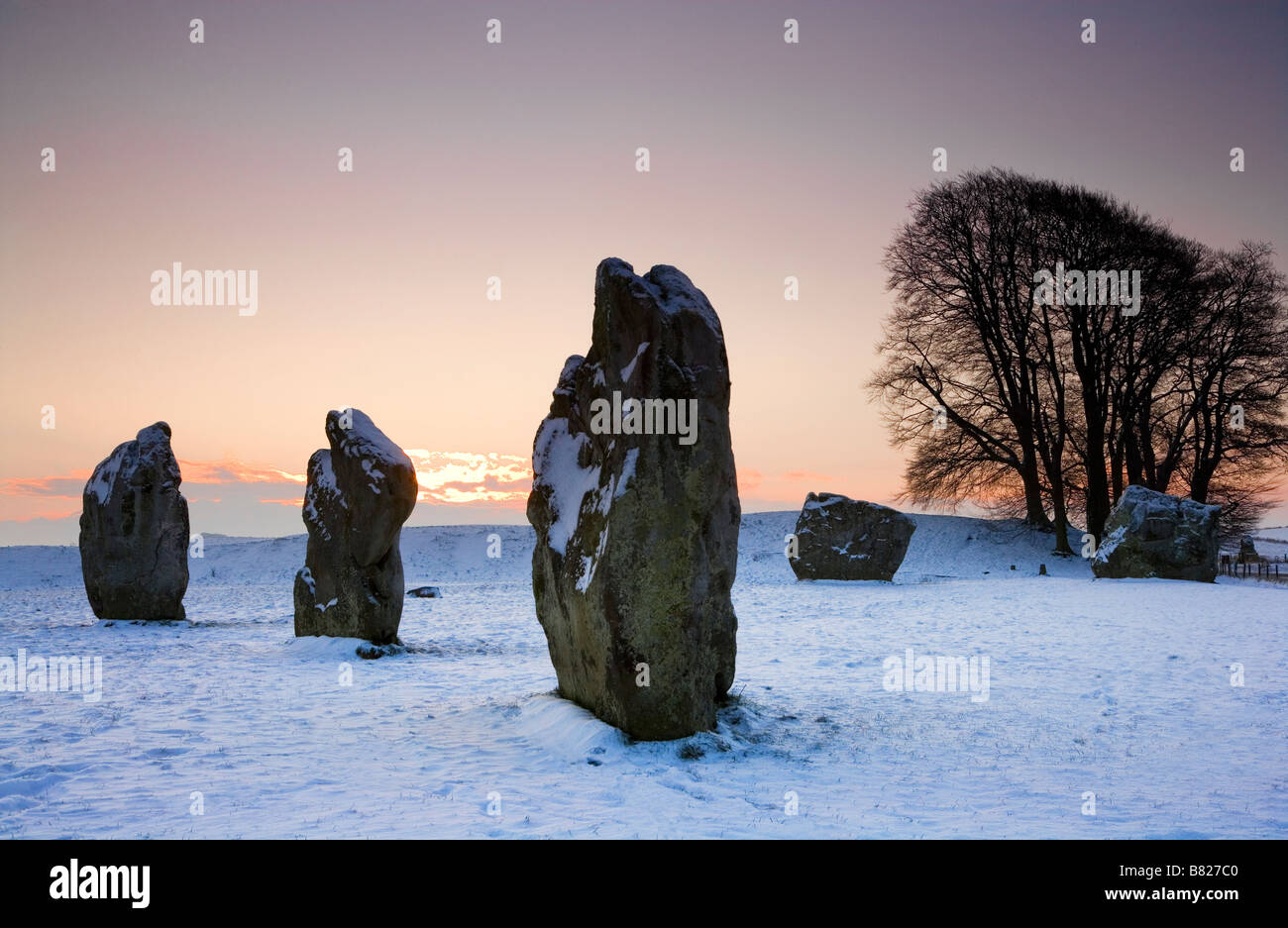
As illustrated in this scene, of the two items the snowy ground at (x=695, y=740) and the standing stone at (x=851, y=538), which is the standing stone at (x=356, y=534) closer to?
the snowy ground at (x=695, y=740)

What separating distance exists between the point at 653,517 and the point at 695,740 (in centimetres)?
166

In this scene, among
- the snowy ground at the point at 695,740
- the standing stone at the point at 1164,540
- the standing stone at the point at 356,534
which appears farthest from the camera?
the standing stone at the point at 1164,540

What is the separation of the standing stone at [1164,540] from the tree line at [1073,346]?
19.2 feet

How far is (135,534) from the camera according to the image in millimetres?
14414

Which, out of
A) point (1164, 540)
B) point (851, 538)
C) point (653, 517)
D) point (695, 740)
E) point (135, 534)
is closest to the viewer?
point (653, 517)

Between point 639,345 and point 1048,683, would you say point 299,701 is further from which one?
point 1048,683

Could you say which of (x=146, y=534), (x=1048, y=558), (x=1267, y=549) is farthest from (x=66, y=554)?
(x=1267, y=549)

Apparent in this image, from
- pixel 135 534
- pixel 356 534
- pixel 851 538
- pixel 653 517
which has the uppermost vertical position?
pixel 653 517

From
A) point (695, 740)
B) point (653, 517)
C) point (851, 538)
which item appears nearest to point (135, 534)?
point (653, 517)

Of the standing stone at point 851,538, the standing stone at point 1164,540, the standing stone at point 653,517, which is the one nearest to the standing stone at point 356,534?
the standing stone at point 653,517

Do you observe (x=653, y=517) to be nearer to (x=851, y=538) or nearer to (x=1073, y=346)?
(x=851, y=538)

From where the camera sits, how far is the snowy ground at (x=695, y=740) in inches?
195

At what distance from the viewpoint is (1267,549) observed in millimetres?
Result: 38906

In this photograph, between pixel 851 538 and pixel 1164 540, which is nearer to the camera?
pixel 1164 540
